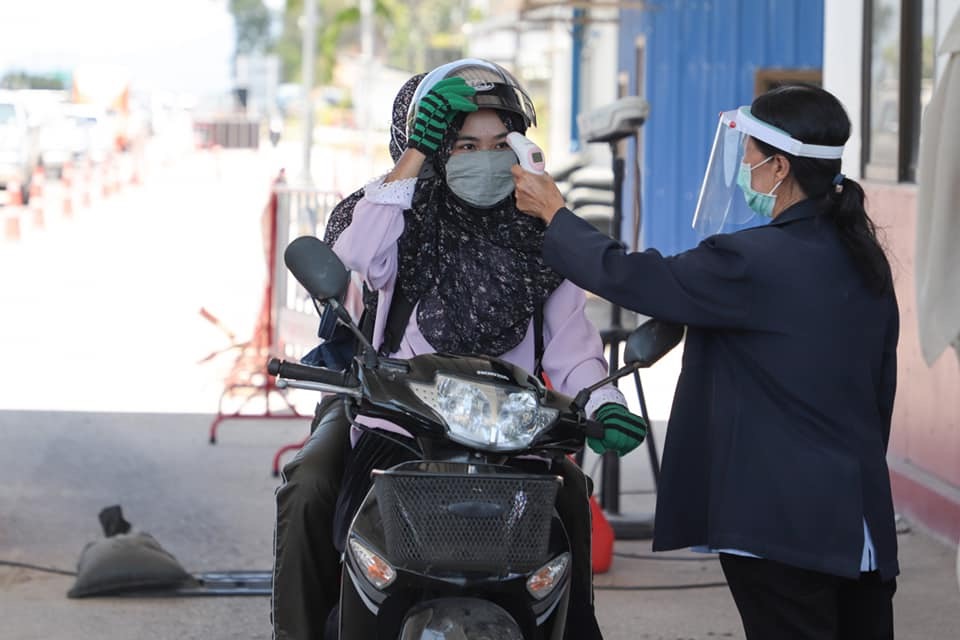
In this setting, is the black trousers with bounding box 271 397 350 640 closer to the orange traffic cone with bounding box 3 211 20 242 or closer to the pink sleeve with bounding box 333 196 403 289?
the pink sleeve with bounding box 333 196 403 289

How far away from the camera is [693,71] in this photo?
14789mm

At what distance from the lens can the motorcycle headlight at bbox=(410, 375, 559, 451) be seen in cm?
291

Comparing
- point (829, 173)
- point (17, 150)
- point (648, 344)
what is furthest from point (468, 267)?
point (17, 150)

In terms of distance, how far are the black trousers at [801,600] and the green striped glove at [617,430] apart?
0.37 m

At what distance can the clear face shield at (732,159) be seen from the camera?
3.23m

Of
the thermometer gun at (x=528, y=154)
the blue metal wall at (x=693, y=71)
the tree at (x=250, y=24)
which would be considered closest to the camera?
the thermometer gun at (x=528, y=154)

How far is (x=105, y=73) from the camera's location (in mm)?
47469

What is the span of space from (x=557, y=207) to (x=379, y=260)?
1.80 ft

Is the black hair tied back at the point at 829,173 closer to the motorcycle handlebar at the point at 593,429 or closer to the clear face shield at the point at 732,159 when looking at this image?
the clear face shield at the point at 732,159

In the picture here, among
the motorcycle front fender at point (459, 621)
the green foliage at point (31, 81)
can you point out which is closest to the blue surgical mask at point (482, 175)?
the motorcycle front fender at point (459, 621)

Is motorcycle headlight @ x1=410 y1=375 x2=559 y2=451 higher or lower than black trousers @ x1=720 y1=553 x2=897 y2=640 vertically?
higher

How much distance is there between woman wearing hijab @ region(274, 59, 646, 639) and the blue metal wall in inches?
427

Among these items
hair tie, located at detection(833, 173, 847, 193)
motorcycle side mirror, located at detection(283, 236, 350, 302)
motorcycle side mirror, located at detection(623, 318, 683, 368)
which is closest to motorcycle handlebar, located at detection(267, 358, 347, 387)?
motorcycle side mirror, located at detection(283, 236, 350, 302)

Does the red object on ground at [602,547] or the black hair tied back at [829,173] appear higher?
the black hair tied back at [829,173]
